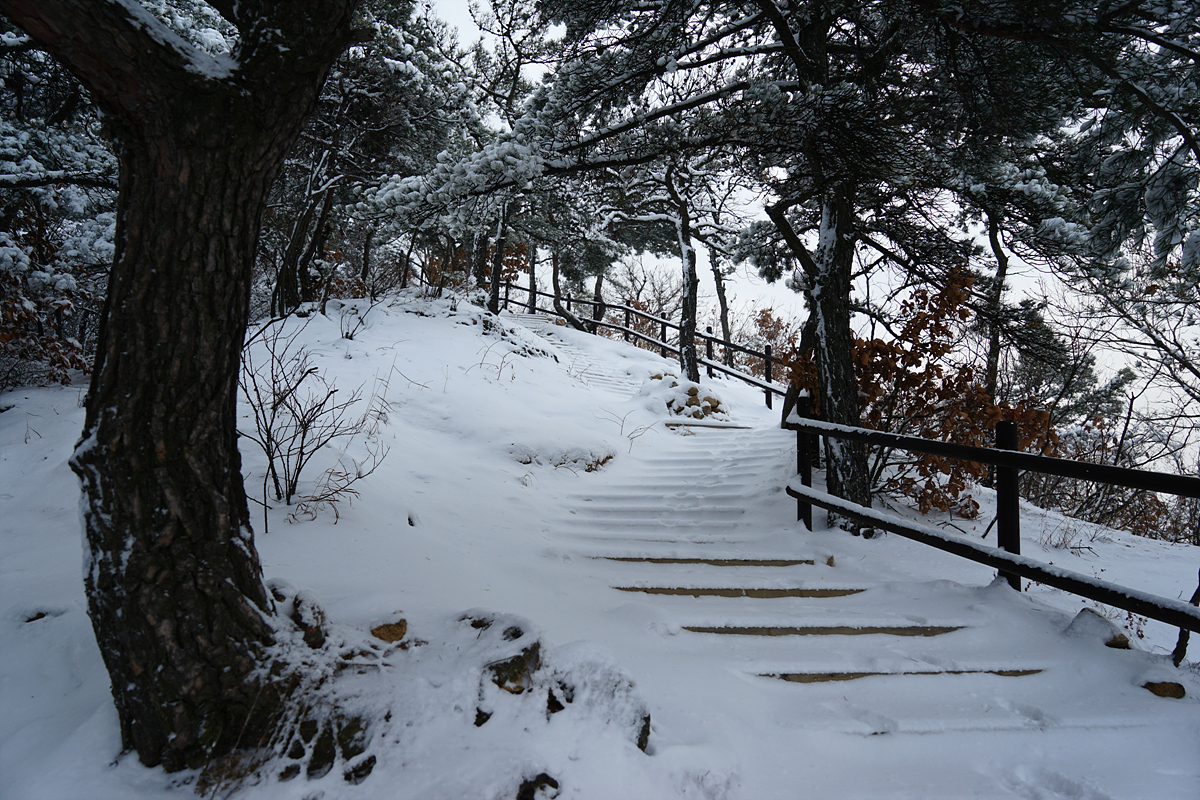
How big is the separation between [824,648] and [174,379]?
2.97m

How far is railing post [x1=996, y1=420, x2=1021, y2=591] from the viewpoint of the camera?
9.80 ft

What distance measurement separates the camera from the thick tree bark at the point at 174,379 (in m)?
1.53

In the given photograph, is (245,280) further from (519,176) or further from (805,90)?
(805,90)

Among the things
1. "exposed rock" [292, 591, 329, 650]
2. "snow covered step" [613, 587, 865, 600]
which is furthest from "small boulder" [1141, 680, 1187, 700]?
"exposed rock" [292, 591, 329, 650]

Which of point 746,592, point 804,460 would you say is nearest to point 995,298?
point 804,460

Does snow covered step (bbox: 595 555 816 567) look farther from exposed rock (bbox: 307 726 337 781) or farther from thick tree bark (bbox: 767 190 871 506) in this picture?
exposed rock (bbox: 307 726 337 781)

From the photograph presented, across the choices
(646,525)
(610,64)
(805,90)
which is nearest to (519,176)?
(610,64)

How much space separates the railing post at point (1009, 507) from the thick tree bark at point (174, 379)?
12.0 ft

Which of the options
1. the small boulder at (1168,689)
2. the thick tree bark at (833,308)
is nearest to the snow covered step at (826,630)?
the small boulder at (1168,689)

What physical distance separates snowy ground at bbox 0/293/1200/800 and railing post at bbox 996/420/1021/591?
0.30m

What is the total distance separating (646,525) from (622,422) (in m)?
3.36

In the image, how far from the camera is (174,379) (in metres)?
1.57

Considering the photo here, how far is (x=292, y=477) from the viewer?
11.7 ft

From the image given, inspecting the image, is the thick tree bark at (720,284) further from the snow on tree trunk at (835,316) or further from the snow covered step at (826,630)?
the snow covered step at (826,630)
